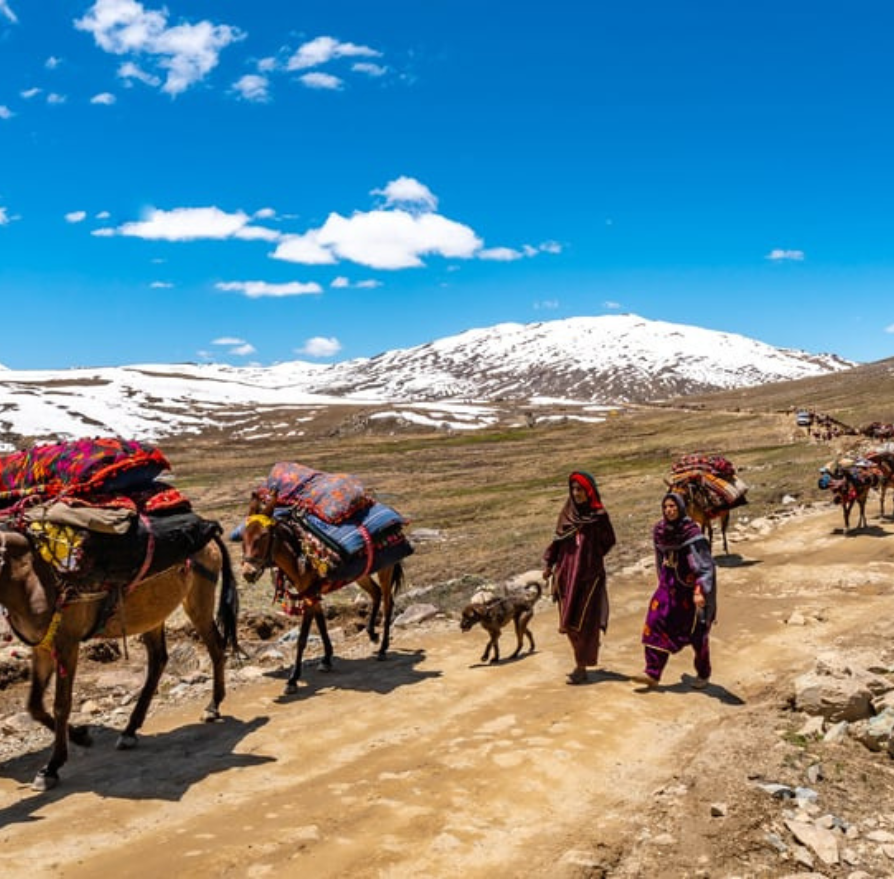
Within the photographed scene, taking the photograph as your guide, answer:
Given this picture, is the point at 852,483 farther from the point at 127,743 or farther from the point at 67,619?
the point at 67,619

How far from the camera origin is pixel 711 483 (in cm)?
1836

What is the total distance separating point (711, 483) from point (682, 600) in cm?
915

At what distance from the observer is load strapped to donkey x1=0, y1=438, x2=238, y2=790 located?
288 inches

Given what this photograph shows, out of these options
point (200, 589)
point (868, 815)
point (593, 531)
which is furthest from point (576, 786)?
point (200, 589)

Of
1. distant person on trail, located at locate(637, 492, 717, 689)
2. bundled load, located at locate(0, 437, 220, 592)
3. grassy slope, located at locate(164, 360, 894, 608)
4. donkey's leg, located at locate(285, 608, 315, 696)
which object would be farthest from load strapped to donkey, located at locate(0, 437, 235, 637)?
grassy slope, located at locate(164, 360, 894, 608)

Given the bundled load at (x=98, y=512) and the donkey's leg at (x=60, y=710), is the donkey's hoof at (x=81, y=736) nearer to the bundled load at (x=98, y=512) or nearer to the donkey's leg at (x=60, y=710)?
the donkey's leg at (x=60, y=710)

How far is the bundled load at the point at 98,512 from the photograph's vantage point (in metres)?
7.54

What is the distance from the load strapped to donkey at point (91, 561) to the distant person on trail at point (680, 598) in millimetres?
5514

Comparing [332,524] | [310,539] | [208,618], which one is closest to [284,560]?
[310,539]

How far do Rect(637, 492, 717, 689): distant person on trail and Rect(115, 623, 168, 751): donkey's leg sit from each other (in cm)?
596

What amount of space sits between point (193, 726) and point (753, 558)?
45.7ft

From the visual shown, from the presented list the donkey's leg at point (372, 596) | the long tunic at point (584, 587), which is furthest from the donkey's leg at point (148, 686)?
the long tunic at point (584, 587)

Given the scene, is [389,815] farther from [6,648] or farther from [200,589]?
[6,648]

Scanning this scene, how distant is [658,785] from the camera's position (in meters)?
6.83
